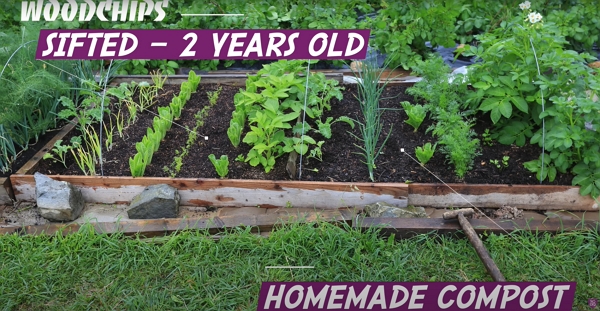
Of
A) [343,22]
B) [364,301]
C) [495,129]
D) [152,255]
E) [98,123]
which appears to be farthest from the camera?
[343,22]

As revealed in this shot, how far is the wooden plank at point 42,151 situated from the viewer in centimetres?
345

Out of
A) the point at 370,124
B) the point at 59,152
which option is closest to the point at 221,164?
the point at 370,124

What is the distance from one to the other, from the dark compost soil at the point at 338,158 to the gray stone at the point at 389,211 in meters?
0.19

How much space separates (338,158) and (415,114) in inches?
23.8

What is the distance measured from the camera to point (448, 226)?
Answer: 9.83 feet

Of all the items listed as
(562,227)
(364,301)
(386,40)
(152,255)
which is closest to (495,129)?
(562,227)

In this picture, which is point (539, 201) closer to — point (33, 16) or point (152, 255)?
point (152, 255)

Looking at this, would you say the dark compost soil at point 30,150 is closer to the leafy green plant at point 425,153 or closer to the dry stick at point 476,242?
the leafy green plant at point 425,153

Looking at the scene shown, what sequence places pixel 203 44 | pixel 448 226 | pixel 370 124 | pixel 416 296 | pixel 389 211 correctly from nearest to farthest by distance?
pixel 416 296
pixel 448 226
pixel 389 211
pixel 370 124
pixel 203 44

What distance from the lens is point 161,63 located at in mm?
4742

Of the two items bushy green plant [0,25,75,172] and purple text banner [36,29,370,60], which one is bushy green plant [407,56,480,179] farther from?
bushy green plant [0,25,75,172]

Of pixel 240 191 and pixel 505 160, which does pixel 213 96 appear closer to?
pixel 240 191

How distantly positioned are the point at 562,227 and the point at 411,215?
2.63 ft

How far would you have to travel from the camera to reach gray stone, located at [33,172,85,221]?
10.4 ft
